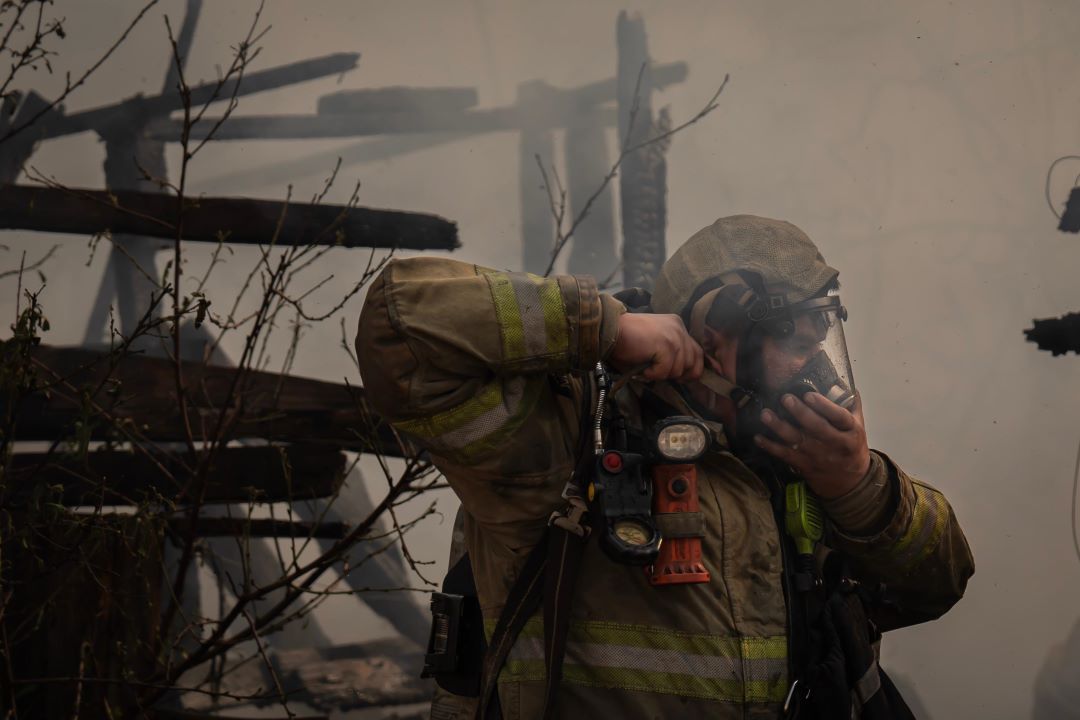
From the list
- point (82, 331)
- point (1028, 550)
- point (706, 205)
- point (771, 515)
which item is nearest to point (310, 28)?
point (82, 331)

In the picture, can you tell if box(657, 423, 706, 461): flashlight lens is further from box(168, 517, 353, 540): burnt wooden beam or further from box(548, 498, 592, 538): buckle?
box(168, 517, 353, 540): burnt wooden beam

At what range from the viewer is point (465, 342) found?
154 cm

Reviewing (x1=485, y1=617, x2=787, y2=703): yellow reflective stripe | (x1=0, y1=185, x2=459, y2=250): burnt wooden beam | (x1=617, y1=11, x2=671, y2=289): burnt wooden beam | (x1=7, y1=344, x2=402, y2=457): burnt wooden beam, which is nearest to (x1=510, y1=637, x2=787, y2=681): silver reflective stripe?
(x1=485, y1=617, x2=787, y2=703): yellow reflective stripe

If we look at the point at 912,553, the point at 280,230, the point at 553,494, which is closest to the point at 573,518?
the point at 553,494

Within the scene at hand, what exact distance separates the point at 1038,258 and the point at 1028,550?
1.22 metres

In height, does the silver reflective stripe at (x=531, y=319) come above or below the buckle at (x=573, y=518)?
above

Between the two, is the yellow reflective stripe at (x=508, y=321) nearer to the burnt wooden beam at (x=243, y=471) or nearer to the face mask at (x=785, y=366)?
the face mask at (x=785, y=366)

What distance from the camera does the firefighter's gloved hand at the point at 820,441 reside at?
1.75 m

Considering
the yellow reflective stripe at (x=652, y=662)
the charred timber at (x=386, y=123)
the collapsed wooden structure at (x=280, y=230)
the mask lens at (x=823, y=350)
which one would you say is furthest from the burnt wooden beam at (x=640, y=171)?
the yellow reflective stripe at (x=652, y=662)

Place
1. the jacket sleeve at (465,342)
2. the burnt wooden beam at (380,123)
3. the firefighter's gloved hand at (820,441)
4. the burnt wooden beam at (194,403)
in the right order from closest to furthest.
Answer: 1. the jacket sleeve at (465,342)
2. the firefighter's gloved hand at (820,441)
3. the burnt wooden beam at (194,403)
4. the burnt wooden beam at (380,123)

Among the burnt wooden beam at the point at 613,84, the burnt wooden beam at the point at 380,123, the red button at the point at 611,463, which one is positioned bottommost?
the red button at the point at 611,463

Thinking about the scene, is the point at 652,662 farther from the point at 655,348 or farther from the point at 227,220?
the point at 227,220

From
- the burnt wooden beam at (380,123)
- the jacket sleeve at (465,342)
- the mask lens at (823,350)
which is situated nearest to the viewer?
the jacket sleeve at (465,342)

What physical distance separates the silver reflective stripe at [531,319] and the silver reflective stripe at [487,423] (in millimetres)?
103
